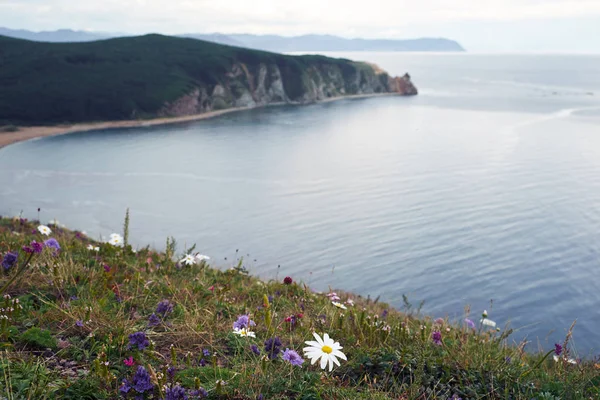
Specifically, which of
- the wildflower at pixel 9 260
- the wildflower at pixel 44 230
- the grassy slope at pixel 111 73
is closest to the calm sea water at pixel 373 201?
the wildflower at pixel 9 260

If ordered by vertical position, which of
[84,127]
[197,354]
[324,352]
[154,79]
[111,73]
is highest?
[111,73]

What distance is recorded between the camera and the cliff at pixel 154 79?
95.2 metres

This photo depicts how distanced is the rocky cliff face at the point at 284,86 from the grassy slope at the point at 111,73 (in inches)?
35.1

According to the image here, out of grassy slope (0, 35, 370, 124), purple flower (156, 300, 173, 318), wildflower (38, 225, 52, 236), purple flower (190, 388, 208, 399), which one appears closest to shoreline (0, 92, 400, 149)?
grassy slope (0, 35, 370, 124)

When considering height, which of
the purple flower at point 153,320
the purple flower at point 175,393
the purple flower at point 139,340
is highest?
the purple flower at point 175,393

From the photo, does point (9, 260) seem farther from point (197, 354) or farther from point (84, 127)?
point (84, 127)

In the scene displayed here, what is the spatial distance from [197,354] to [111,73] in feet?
390

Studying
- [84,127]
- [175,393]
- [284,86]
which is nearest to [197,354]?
[175,393]

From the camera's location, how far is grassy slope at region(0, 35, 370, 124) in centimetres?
9350

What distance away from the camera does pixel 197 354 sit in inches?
161

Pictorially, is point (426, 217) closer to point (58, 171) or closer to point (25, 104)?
point (58, 171)

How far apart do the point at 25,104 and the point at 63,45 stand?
45645 mm

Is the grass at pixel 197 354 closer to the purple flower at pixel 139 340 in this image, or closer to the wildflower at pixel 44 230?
the purple flower at pixel 139 340

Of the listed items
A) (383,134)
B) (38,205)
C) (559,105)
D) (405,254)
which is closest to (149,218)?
(38,205)
